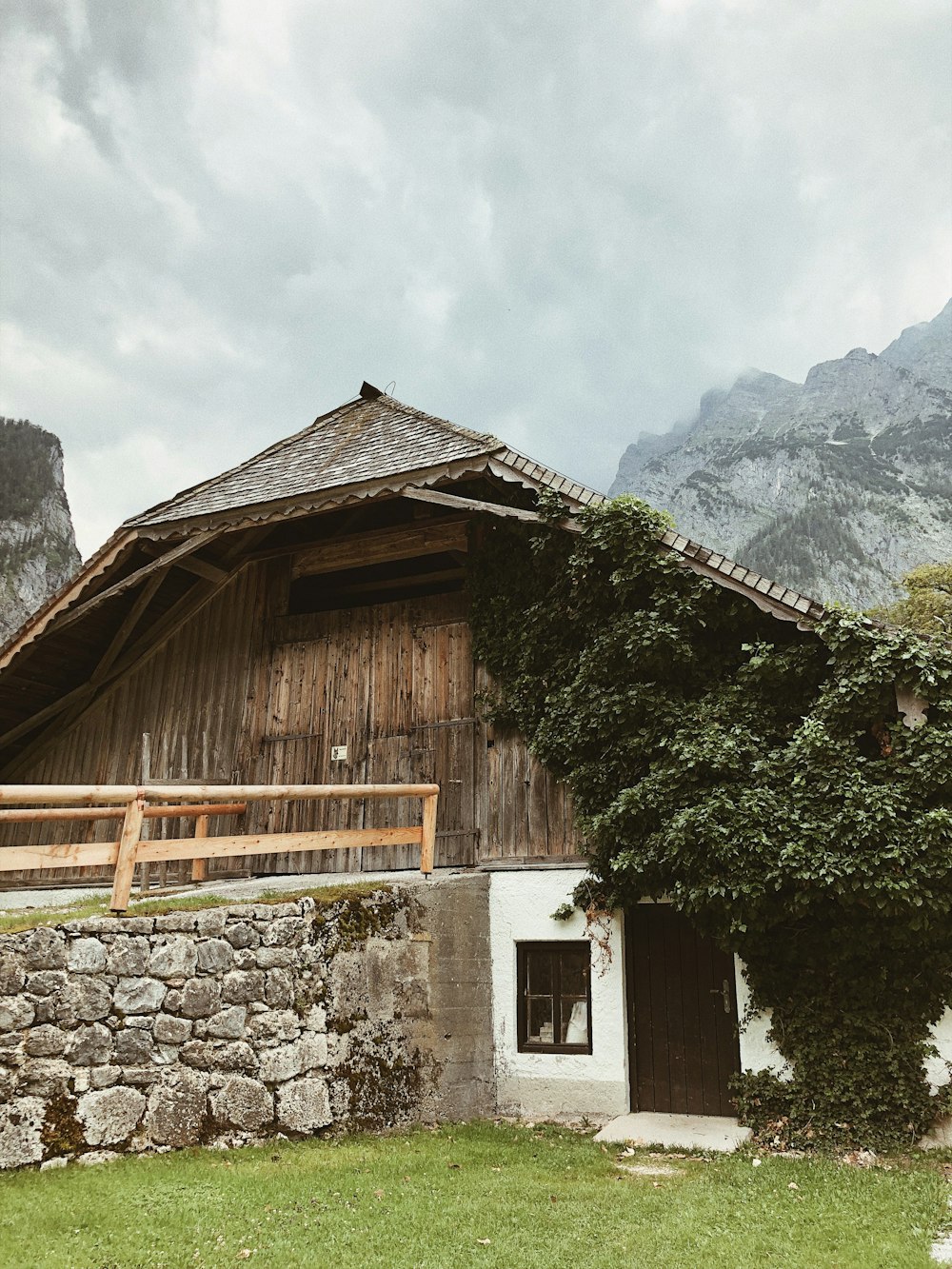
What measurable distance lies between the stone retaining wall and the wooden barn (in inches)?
47.4

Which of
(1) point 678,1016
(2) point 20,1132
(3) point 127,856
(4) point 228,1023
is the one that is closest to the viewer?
(2) point 20,1132

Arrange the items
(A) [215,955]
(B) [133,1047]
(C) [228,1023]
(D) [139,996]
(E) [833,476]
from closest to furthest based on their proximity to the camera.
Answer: (B) [133,1047], (D) [139,996], (C) [228,1023], (A) [215,955], (E) [833,476]

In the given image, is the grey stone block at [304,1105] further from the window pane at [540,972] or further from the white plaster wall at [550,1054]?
the window pane at [540,972]

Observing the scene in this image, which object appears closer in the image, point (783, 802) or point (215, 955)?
point (215, 955)

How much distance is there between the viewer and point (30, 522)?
5575 cm

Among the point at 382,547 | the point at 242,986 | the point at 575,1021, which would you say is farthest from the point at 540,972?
the point at 382,547

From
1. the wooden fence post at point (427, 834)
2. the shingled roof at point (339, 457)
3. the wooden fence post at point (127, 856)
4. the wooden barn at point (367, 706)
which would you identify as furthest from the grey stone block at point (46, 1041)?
the shingled roof at point (339, 457)

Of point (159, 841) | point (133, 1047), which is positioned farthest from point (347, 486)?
point (133, 1047)

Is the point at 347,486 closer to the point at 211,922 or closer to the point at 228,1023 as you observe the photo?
the point at 211,922

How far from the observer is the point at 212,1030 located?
6.99 m

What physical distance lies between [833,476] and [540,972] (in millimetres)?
78353

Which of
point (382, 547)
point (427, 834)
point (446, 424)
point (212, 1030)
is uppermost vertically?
point (446, 424)

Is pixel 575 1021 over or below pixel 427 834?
below

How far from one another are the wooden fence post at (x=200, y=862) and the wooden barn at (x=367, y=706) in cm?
53
